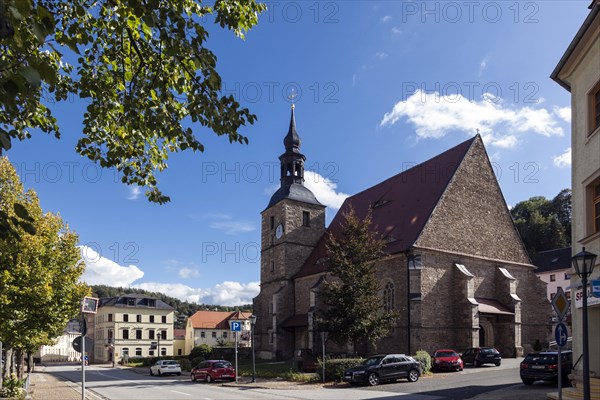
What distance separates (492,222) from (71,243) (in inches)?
1130

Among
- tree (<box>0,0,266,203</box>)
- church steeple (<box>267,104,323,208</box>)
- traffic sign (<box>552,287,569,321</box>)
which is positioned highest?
church steeple (<box>267,104,323,208</box>)

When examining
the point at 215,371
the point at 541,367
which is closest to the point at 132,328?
the point at 215,371

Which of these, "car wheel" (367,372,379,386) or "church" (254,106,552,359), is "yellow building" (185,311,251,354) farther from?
"car wheel" (367,372,379,386)

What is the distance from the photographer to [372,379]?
23.5m

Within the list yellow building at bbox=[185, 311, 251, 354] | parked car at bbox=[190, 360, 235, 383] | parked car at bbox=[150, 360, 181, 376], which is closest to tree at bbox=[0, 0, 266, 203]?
parked car at bbox=[190, 360, 235, 383]

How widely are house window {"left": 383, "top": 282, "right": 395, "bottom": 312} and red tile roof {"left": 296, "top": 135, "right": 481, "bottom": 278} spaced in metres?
2.49

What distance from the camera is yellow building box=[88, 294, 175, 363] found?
7364 centimetres

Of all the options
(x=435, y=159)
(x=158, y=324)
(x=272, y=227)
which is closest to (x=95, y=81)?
(x=435, y=159)

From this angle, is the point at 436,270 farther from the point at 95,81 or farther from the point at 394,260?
the point at 95,81

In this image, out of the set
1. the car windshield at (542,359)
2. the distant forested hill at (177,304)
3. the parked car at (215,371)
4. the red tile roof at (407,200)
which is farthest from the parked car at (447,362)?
the distant forested hill at (177,304)

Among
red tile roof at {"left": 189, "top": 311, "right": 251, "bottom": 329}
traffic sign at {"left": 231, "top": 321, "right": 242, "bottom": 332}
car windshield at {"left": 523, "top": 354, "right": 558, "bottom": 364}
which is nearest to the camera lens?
car windshield at {"left": 523, "top": 354, "right": 558, "bottom": 364}

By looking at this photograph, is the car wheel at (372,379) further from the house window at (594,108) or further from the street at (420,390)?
the house window at (594,108)

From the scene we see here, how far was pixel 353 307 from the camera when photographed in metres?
27.5

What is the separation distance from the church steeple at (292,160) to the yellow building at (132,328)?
37586 millimetres
